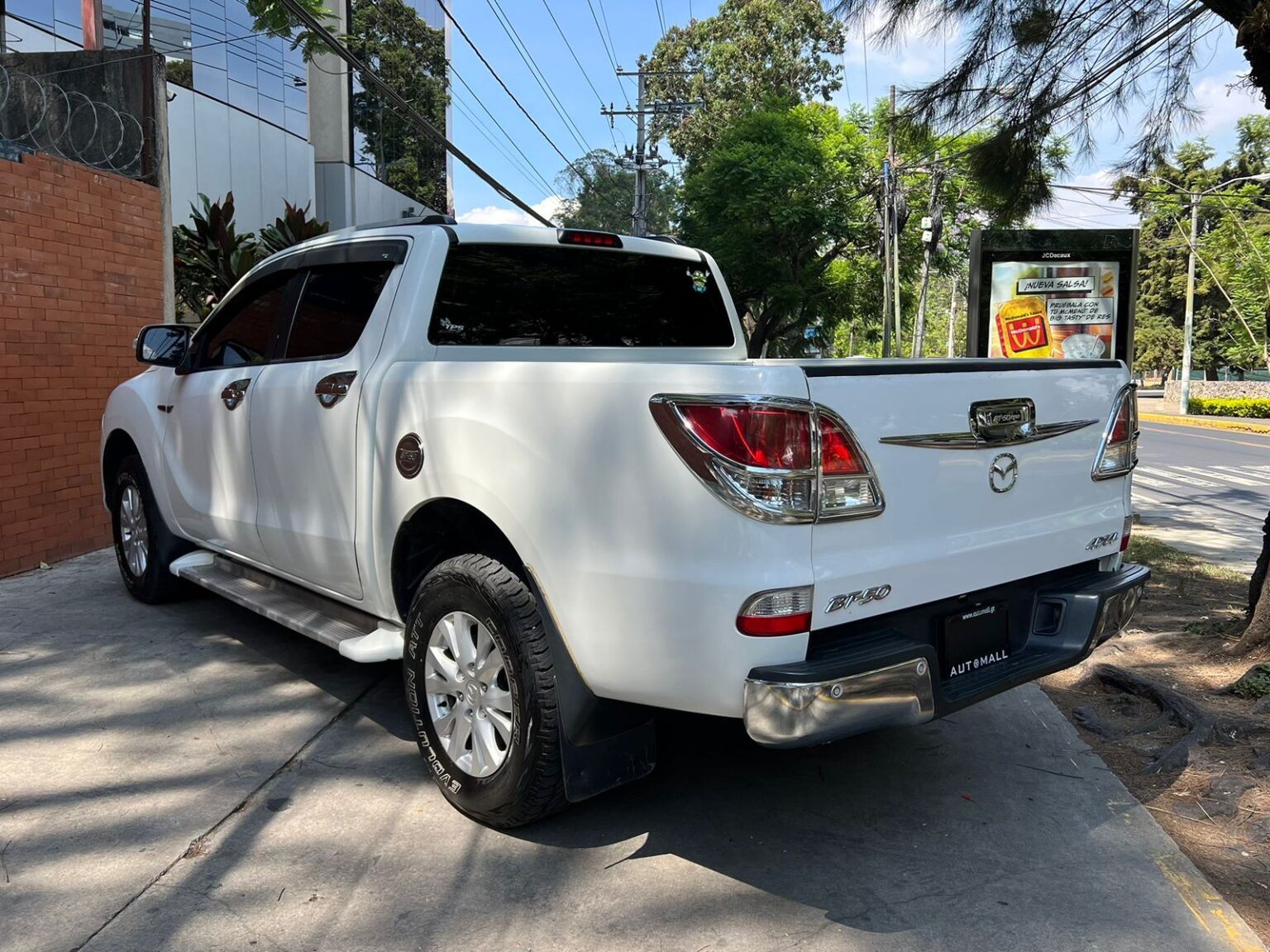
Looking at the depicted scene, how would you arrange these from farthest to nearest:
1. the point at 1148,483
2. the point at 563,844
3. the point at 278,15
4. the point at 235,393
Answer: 1. the point at 1148,483
2. the point at 278,15
3. the point at 235,393
4. the point at 563,844

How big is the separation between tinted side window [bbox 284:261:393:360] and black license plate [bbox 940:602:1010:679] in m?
2.49

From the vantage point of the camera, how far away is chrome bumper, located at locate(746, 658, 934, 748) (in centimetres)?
260

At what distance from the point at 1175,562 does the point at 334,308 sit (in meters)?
6.60

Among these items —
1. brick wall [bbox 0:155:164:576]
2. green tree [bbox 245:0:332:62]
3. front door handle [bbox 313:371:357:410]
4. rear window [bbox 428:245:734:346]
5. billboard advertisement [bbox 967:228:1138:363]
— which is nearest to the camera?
front door handle [bbox 313:371:357:410]

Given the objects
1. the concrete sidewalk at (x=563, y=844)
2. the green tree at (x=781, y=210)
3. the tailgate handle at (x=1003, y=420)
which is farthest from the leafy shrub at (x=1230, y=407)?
the tailgate handle at (x=1003, y=420)

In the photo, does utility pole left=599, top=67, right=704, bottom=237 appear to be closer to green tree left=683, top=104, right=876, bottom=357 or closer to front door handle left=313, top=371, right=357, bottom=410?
green tree left=683, top=104, right=876, bottom=357

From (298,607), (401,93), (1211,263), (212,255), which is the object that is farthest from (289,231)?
(1211,263)

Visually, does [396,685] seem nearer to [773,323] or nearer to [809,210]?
[809,210]

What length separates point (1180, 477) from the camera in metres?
15.6

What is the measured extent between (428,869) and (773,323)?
3157 cm

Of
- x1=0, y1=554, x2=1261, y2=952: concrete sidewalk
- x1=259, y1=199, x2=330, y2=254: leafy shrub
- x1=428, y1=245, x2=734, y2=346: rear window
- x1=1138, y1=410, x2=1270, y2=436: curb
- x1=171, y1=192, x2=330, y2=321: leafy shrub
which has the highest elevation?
x1=259, y1=199, x2=330, y2=254: leafy shrub

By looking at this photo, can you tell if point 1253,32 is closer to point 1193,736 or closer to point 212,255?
point 1193,736

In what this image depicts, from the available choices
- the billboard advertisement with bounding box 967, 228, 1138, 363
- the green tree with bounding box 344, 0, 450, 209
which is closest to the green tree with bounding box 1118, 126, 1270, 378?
the billboard advertisement with bounding box 967, 228, 1138, 363

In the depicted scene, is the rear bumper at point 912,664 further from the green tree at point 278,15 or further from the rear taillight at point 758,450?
the green tree at point 278,15
